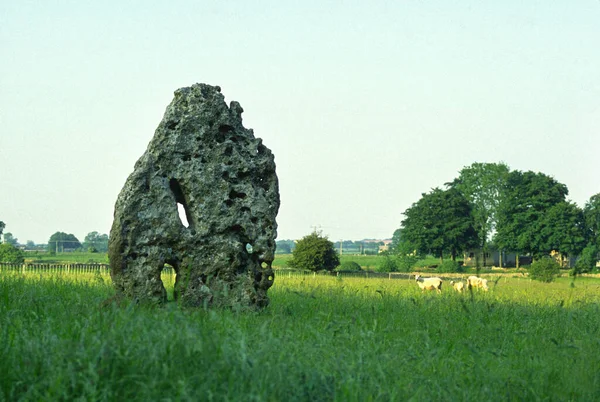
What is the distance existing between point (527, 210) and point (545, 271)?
36.3 metres

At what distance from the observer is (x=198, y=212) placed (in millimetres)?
10727

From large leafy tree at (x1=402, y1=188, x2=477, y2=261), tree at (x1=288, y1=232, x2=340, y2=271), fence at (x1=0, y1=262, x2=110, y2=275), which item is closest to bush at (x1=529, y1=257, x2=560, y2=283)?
tree at (x1=288, y1=232, x2=340, y2=271)

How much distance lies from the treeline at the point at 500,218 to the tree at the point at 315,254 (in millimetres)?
33422

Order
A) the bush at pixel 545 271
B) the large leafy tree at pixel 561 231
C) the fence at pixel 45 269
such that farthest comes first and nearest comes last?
the large leafy tree at pixel 561 231 < the bush at pixel 545 271 < the fence at pixel 45 269

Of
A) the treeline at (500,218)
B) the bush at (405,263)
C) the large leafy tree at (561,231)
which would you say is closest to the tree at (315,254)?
the bush at (405,263)

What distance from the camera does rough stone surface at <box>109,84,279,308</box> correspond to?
10305 mm

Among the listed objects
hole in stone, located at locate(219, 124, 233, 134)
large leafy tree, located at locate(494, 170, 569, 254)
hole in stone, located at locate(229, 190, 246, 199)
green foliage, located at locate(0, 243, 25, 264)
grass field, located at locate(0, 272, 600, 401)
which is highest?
large leafy tree, located at locate(494, 170, 569, 254)

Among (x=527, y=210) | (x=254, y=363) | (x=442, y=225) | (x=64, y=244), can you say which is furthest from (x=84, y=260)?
(x=64, y=244)

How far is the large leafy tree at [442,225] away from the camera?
242 feet

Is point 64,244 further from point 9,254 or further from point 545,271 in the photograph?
point 545,271

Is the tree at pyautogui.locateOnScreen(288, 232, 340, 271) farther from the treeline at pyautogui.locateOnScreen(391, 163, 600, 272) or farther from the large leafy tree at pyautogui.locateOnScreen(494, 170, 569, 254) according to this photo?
the large leafy tree at pyautogui.locateOnScreen(494, 170, 569, 254)

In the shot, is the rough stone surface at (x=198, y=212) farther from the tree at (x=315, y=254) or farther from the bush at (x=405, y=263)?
the bush at (x=405, y=263)

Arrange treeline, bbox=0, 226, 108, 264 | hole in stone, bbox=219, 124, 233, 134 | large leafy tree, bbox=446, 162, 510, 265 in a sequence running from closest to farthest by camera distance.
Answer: hole in stone, bbox=219, 124, 233, 134, large leafy tree, bbox=446, 162, 510, 265, treeline, bbox=0, 226, 108, 264

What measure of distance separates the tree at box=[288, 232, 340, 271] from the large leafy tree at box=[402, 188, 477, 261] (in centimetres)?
3730
